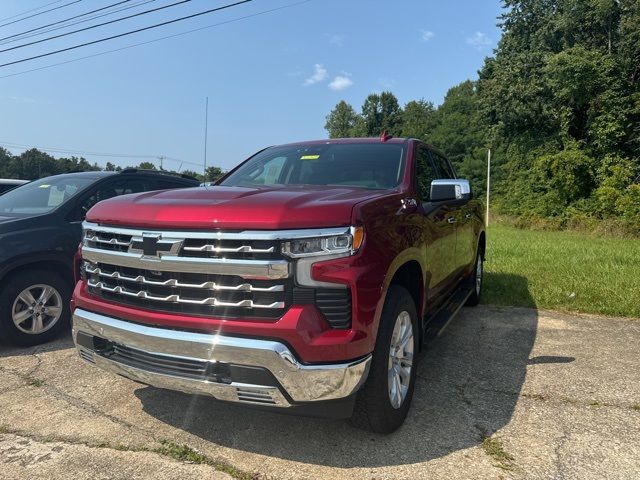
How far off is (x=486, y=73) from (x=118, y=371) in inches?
1332

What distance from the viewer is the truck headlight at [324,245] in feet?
7.99

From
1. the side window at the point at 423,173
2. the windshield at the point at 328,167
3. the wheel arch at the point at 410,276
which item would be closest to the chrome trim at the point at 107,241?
the windshield at the point at 328,167

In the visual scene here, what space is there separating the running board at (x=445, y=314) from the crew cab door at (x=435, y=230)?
0.49 feet

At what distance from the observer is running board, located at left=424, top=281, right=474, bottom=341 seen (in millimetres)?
3785

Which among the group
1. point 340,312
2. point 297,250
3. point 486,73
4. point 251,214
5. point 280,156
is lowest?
point 340,312

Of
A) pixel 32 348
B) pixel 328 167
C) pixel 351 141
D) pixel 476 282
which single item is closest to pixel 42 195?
pixel 32 348

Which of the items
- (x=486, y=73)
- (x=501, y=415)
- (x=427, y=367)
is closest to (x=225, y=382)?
(x=501, y=415)

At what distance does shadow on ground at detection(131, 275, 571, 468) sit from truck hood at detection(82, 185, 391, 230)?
3.71ft

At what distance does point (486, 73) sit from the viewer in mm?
32219

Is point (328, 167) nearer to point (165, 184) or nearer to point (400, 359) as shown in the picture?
point (400, 359)

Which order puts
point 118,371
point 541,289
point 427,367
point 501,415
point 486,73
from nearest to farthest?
point 118,371 < point 501,415 < point 427,367 < point 541,289 < point 486,73

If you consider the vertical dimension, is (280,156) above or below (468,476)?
above

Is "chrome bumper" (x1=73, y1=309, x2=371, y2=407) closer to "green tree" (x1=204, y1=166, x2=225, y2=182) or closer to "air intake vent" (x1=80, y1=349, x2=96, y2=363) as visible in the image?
"air intake vent" (x1=80, y1=349, x2=96, y2=363)

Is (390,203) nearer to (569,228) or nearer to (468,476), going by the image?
(468,476)
